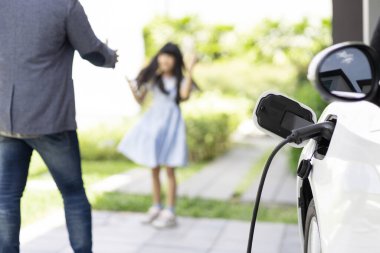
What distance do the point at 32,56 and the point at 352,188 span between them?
185 centimetres

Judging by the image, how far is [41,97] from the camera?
3.05 m

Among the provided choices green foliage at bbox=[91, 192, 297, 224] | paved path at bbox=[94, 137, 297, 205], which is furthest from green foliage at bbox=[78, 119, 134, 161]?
green foliage at bbox=[91, 192, 297, 224]

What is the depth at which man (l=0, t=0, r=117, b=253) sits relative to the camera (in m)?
3.02

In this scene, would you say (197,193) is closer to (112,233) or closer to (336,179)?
(112,233)

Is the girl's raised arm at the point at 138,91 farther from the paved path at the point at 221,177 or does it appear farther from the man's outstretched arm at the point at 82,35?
the paved path at the point at 221,177

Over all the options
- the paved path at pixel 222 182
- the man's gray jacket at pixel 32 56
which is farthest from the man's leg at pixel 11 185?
the paved path at pixel 222 182

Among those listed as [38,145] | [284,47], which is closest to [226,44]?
[284,47]

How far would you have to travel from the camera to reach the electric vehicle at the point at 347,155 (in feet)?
5.26

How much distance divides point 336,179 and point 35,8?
1824 millimetres

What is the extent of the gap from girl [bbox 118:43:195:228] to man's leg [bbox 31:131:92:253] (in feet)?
5.87

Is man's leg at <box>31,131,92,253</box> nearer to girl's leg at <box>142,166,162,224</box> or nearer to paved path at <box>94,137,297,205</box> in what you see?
girl's leg at <box>142,166,162,224</box>

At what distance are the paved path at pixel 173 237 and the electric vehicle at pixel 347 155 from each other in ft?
8.26

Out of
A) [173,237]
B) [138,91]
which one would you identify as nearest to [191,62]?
[138,91]

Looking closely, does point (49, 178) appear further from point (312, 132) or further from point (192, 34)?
point (192, 34)
